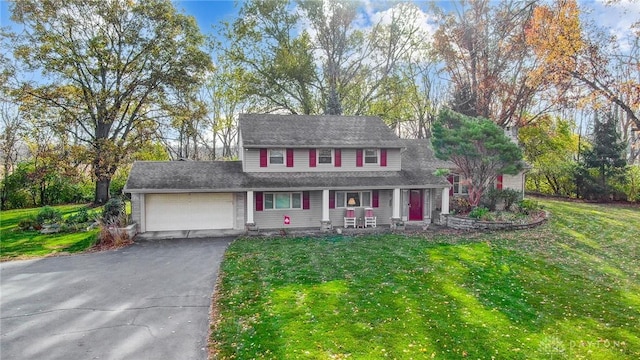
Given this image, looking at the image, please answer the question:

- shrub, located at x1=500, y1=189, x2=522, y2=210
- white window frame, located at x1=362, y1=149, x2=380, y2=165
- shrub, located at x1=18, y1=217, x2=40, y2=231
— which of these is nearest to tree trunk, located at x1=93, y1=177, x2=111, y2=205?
shrub, located at x1=18, y1=217, x2=40, y2=231

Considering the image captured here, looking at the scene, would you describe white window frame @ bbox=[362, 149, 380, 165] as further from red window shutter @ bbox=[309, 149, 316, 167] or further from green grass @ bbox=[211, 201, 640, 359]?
green grass @ bbox=[211, 201, 640, 359]

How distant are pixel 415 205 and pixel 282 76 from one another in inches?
676

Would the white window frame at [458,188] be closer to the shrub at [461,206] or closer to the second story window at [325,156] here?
the shrub at [461,206]

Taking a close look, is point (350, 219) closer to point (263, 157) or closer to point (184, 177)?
point (263, 157)

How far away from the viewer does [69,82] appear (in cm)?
2320

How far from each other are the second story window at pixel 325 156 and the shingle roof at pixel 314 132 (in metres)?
0.59

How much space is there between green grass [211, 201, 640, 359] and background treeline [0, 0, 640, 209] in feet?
20.8

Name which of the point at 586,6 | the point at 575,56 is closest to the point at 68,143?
the point at 575,56

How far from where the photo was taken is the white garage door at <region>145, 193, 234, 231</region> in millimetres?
16750

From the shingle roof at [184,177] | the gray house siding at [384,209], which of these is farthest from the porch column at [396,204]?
the shingle roof at [184,177]

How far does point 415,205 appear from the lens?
20.0m

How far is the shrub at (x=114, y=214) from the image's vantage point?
16.0 m

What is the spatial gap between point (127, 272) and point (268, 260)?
4.54 metres

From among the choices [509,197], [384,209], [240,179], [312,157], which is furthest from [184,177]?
[509,197]
